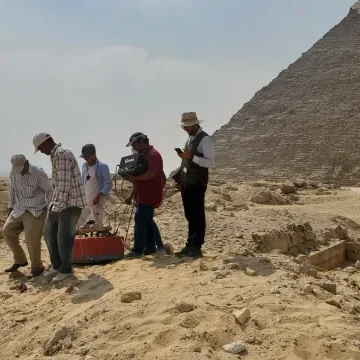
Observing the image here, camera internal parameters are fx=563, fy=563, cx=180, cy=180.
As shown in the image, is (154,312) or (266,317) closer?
(266,317)

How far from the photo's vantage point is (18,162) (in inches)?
208

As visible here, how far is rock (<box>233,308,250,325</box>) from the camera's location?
3396 mm

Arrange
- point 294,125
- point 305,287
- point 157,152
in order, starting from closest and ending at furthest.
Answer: point 305,287
point 157,152
point 294,125

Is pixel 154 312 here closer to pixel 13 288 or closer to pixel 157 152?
pixel 13 288

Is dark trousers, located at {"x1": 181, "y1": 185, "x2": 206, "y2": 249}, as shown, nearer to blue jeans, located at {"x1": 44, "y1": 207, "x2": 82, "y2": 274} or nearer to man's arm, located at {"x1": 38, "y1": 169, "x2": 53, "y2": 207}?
blue jeans, located at {"x1": 44, "y1": 207, "x2": 82, "y2": 274}

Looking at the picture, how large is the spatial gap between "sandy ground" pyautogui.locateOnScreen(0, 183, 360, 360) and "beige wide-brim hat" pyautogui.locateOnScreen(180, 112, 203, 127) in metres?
1.29

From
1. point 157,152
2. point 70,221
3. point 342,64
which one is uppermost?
point 342,64

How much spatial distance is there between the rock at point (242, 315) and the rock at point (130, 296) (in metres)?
0.83

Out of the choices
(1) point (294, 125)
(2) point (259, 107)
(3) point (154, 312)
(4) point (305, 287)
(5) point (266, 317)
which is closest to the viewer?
(5) point (266, 317)

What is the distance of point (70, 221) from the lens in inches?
196

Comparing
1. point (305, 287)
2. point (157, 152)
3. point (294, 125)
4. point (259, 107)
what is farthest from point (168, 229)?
point (259, 107)

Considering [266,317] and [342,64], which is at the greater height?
[342,64]

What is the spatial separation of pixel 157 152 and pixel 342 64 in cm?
8570

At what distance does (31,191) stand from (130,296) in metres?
1.89
